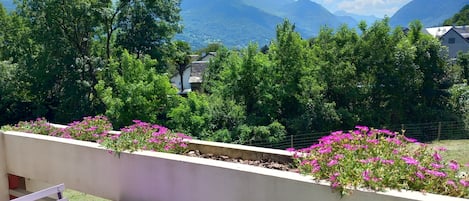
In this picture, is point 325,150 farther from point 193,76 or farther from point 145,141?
point 193,76

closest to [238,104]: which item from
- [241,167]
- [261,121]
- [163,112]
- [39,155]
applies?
[261,121]

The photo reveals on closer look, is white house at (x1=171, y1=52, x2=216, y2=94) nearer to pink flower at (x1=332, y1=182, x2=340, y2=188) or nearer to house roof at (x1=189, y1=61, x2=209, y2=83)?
house roof at (x1=189, y1=61, x2=209, y2=83)

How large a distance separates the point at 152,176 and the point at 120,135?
0.55m

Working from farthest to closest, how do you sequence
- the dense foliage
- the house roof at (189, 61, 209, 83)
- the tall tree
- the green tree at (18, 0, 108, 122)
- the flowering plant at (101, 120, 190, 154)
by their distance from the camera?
1. the house roof at (189, 61, 209, 83)
2. the tall tree
3. the green tree at (18, 0, 108, 122)
4. the dense foliage
5. the flowering plant at (101, 120, 190, 154)

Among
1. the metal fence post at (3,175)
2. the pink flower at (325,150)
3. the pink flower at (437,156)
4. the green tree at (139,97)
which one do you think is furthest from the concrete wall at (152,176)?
the green tree at (139,97)

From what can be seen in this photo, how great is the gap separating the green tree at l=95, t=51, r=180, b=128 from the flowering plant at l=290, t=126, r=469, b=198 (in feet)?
32.8

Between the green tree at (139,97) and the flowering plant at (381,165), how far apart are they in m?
10.0

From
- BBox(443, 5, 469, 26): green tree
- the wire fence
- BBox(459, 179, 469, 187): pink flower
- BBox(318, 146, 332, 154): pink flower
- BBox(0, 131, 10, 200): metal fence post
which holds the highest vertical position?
BBox(443, 5, 469, 26): green tree

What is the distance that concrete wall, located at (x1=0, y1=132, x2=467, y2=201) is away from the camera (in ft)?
6.91

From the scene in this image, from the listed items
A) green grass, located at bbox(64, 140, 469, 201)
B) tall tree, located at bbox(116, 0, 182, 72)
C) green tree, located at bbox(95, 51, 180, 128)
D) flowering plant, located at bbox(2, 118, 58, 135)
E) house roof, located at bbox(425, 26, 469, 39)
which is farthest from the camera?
house roof, located at bbox(425, 26, 469, 39)

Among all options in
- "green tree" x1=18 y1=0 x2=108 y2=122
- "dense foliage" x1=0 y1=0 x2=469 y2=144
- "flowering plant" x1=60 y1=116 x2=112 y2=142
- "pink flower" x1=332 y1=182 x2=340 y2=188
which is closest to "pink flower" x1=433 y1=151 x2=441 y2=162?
"pink flower" x1=332 y1=182 x2=340 y2=188

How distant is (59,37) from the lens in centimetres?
1565

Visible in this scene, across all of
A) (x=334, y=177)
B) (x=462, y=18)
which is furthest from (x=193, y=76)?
(x=462, y=18)

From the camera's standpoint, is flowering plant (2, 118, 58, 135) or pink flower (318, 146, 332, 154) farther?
flowering plant (2, 118, 58, 135)
